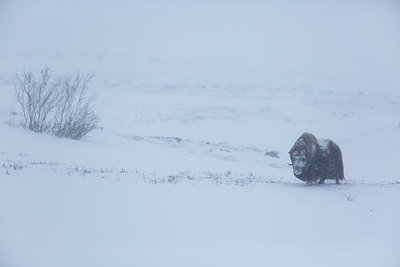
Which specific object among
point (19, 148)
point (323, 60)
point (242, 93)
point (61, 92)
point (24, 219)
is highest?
point (323, 60)

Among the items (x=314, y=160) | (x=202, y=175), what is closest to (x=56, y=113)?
(x=202, y=175)

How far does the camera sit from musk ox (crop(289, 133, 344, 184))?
16.3 meters

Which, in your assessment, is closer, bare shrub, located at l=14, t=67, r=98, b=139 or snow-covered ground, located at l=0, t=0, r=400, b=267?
snow-covered ground, located at l=0, t=0, r=400, b=267

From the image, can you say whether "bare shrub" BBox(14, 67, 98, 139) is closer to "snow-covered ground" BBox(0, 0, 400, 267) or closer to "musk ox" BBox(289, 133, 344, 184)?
"snow-covered ground" BBox(0, 0, 400, 267)

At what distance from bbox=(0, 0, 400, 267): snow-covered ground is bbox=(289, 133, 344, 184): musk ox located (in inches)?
20.9

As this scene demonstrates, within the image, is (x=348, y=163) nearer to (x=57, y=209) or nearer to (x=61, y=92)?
(x=61, y=92)

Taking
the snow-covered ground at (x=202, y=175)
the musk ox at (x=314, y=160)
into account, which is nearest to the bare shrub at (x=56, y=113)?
the snow-covered ground at (x=202, y=175)

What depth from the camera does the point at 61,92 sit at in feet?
95.9

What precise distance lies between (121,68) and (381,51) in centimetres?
6333

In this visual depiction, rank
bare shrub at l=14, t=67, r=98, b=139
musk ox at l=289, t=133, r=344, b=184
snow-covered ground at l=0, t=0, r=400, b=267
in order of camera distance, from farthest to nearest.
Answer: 1. bare shrub at l=14, t=67, r=98, b=139
2. musk ox at l=289, t=133, r=344, b=184
3. snow-covered ground at l=0, t=0, r=400, b=267

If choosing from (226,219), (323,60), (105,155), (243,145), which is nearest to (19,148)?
(105,155)

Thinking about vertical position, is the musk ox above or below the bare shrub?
below

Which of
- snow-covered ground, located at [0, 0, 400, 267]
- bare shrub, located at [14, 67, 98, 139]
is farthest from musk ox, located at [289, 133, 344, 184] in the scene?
bare shrub, located at [14, 67, 98, 139]

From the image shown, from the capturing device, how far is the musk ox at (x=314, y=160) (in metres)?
16.3
